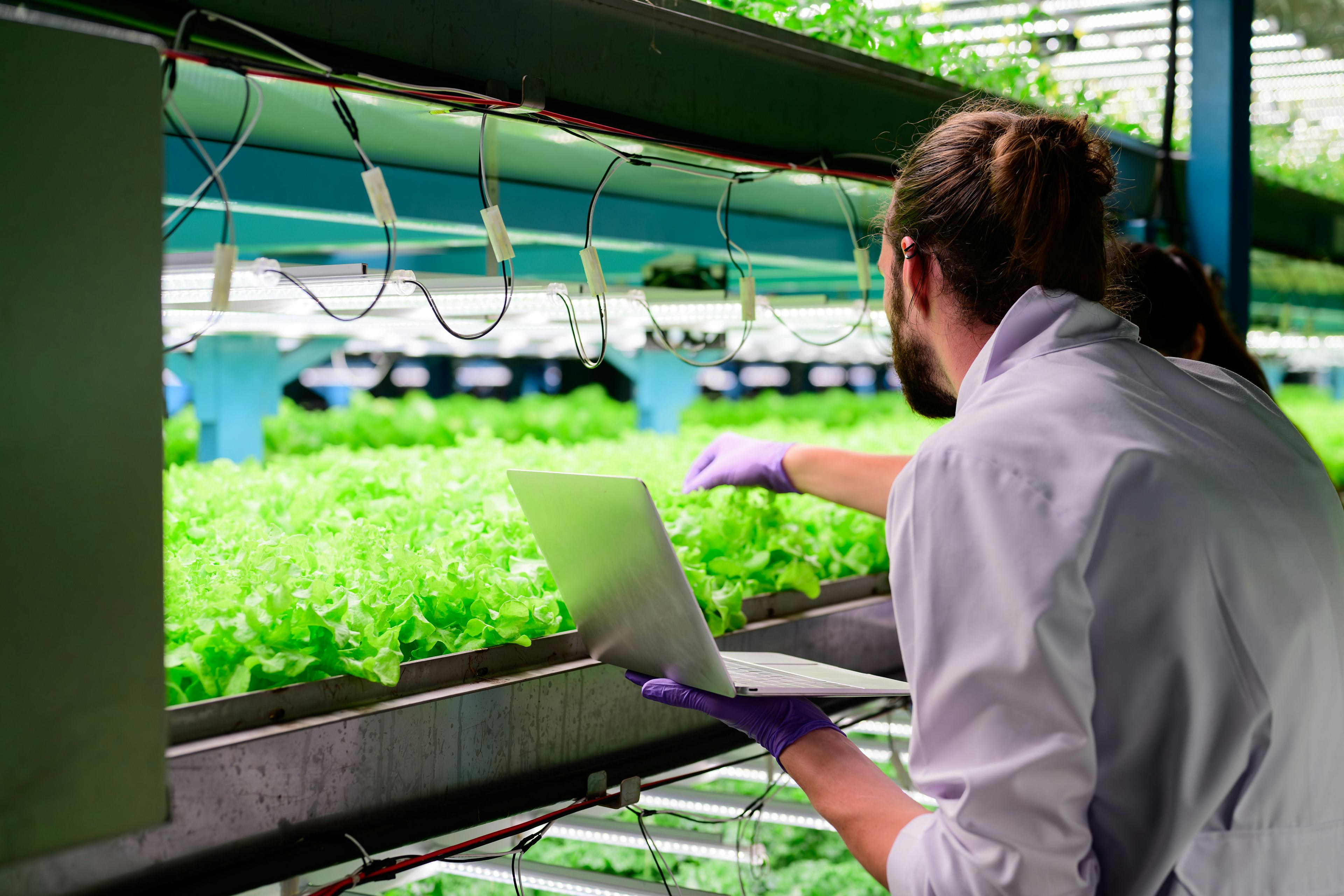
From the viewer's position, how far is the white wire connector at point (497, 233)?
1726 mm

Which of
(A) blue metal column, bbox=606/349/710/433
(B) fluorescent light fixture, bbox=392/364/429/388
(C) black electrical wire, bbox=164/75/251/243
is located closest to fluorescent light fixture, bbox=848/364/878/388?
(B) fluorescent light fixture, bbox=392/364/429/388

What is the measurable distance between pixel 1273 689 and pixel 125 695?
1210mm

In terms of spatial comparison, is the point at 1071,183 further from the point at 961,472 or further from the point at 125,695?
the point at 125,695

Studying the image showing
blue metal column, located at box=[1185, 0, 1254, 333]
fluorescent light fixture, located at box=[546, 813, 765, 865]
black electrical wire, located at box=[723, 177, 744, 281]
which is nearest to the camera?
fluorescent light fixture, located at box=[546, 813, 765, 865]

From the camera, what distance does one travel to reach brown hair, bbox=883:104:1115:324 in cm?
121

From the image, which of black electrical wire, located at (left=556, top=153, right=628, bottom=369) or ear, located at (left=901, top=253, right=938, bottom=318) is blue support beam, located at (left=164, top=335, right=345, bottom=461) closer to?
black electrical wire, located at (left=556, top=153, right=628, bottom=369)

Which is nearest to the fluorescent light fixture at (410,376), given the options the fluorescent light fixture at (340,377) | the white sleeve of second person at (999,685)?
the fluorescent light fixture at (340,377)

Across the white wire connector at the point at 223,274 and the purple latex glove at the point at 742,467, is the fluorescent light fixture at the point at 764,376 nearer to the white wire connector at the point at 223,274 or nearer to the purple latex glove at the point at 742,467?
the purple latex glove at the point at 742,467

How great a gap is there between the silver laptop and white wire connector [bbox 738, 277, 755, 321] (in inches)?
35.2

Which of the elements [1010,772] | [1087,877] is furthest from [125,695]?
[1087,877]

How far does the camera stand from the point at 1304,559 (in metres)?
1.08

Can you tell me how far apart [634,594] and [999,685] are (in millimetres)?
581

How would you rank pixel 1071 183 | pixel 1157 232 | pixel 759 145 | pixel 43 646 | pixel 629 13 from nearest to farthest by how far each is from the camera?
pixel 43 646
pixel 1071 183
pixel 629 13
pixel 759 145
pixel 1157 232

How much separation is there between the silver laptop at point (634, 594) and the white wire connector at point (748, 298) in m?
0.89
